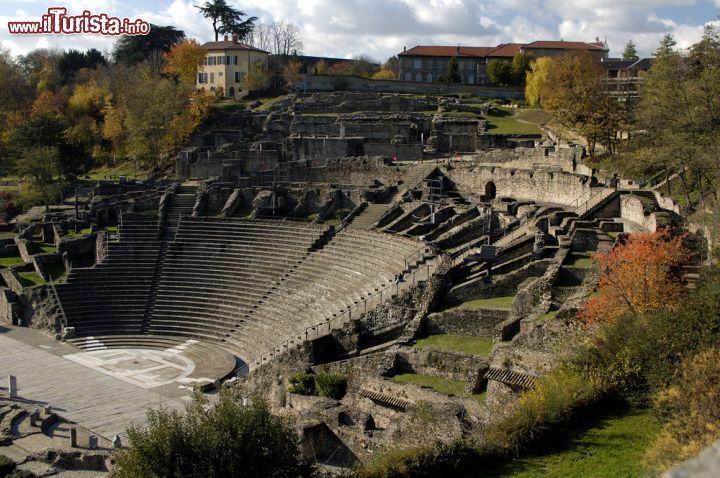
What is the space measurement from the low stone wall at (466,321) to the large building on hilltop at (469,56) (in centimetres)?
6157

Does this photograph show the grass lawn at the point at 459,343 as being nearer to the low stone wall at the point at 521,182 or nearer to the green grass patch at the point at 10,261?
the low stone wall at the point at 521,182

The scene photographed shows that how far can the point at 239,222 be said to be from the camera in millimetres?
41312

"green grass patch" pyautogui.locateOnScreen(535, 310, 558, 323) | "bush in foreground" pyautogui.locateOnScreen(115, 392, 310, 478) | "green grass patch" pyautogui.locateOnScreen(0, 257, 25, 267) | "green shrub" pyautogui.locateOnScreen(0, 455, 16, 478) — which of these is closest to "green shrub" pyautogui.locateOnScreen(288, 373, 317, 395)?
"green grass patch" pyautogui.locateOnScreen(535, 310, 558, 323)

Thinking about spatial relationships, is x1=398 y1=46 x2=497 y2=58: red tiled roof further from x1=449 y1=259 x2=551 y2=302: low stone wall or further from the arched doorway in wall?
x1=449 y1=259 x2=551 y2=302: low stone wall

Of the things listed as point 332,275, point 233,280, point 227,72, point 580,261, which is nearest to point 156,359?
point 233,280

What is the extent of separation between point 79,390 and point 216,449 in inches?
620

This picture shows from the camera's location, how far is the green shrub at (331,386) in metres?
23.3

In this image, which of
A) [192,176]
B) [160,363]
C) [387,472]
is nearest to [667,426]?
[387,472]

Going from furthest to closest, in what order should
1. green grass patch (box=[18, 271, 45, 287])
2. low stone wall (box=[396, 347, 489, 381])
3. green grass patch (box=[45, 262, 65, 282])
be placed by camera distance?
1. green grass patch (box=[45, 262, 65, 282])
2. green grass patch (box=[18, 271, 45, 287])
3. low stone wall (box=[396, 347, 489, 381])

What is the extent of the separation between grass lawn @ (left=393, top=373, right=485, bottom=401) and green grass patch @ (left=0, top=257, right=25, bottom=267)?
2641 cm

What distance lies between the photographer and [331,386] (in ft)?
76.8

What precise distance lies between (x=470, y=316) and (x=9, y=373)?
1867 centimetres

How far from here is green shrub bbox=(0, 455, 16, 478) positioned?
18.5m

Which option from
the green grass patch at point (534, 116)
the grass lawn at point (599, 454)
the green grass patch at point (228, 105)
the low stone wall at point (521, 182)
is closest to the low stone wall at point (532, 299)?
the grass lawn at point (599, 454)
